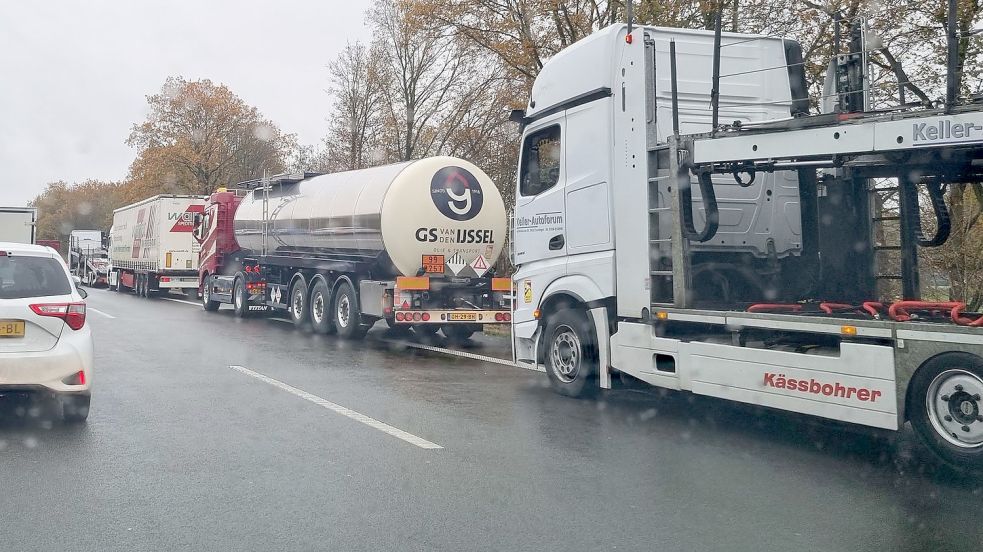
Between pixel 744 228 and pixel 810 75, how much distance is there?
7737 mm

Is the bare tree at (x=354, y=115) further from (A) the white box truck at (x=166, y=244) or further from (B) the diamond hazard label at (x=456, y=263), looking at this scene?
(B) the diamond hazard label at (x=456, y=263)

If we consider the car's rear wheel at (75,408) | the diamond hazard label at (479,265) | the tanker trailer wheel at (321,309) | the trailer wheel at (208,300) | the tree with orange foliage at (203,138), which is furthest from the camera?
the tree with orange foliage at (203,138)

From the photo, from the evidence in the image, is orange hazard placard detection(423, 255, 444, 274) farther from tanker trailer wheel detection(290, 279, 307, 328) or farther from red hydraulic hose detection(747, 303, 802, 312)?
red hydraulic hose detection(747, 303, 802, 312)

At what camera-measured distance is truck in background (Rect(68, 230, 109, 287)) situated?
44219mm

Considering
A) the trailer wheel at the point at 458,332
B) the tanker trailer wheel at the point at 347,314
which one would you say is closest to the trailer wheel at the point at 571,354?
the trailer wheel at the point at 458,332

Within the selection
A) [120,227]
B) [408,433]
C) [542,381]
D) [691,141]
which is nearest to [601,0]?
[542,381]

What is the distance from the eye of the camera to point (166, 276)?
31.4 meters

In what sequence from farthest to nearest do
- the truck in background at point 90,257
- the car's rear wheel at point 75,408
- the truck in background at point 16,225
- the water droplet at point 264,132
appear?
the water droplet at point 264,132, the truck in background at point 90,257, the truck in background at point 16,225, the car's rear wheel at point 75,408

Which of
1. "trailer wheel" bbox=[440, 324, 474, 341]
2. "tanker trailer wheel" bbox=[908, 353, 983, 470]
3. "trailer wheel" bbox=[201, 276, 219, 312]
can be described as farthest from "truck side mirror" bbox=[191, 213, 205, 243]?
"tanker trailer wheel" bbox=[908, 353, 983, 470]

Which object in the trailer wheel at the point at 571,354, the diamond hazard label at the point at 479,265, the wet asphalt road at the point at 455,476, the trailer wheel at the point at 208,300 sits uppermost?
the diamond hazard label at the point at 479,265

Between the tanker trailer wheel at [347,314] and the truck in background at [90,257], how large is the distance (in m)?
29.8

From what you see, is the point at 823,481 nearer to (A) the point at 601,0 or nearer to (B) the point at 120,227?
(A) the point at 601,0

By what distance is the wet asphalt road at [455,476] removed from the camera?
16.4 feet

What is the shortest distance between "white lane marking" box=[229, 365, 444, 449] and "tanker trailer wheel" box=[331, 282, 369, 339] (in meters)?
4.60
